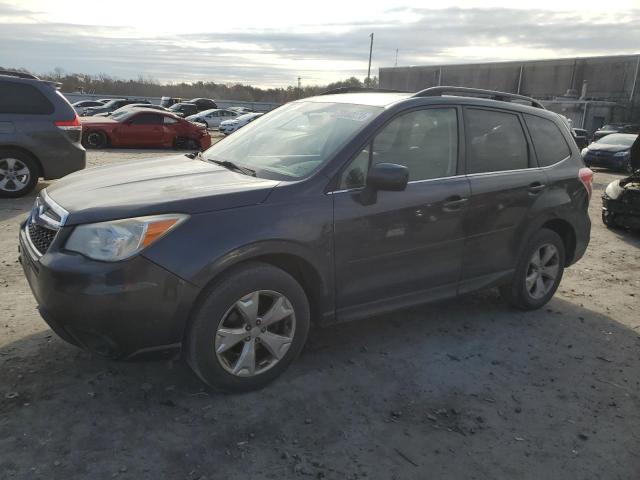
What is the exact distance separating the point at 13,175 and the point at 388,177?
7.10 metres

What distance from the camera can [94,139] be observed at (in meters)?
17.3

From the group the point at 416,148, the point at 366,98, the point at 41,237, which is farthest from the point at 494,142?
the point at 41,237

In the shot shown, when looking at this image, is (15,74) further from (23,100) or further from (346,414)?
(346,414)

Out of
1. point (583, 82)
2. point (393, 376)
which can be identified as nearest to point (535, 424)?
point (393, 376)

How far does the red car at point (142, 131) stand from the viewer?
17438mm

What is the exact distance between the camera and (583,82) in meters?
50.8

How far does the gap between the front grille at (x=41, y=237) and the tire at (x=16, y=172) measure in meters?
5.71

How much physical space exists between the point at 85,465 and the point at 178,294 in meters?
0.91

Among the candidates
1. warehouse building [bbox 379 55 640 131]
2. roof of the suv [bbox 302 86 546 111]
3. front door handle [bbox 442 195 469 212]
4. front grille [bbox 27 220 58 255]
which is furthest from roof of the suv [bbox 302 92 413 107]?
warehouse building [bbox 379 55 640 131]

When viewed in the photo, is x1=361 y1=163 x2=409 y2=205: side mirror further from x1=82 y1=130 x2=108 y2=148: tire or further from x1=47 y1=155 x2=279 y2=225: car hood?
x1=82 y1=130 x2=108 y2=148: tire

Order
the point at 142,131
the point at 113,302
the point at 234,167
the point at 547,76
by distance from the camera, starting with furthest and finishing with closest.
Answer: the point at 547,76
the point at 142,131
the point at 234,167
the point at 113,302

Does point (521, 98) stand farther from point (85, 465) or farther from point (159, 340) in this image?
point (85, 465)

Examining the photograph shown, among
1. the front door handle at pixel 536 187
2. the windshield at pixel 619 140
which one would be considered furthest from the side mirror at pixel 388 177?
the windshield at pixel 619 140

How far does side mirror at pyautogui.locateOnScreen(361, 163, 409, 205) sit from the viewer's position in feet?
11.0
